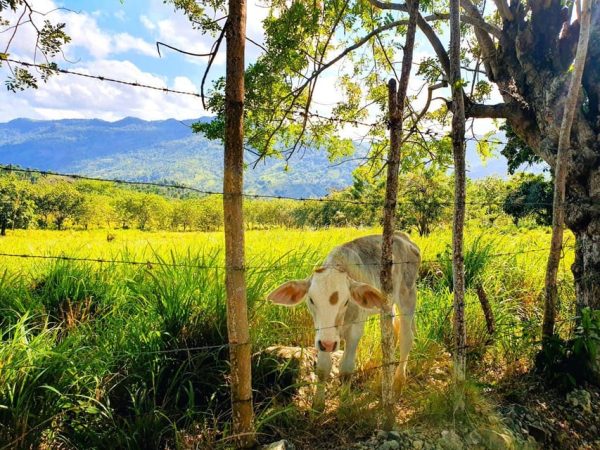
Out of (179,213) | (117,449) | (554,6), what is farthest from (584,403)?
(179,213)

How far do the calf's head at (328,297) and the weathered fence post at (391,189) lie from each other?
0.19m

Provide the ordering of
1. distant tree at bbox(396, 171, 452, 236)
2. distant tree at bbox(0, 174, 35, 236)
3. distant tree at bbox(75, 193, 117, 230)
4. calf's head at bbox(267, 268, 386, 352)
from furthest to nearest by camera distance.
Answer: distant tree at bbox(75, 193, 117, 230), distant tree at bbox(0, 174, 35, 236), distant tree at bbox(396, 171, 452, 236), calf's head at bbox(267, 268, 386, 352)

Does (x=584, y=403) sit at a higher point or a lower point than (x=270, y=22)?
lower

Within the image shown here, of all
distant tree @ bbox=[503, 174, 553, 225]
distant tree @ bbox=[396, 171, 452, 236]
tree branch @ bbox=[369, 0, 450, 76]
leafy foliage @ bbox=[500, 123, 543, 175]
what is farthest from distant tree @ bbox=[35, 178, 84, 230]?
tree branch @ bbox=[369, 0, 450, 76]

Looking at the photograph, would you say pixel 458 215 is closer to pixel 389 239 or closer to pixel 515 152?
pixel 389 239

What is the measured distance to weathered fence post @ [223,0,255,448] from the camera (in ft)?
8.46

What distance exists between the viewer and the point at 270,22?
18.7 feet

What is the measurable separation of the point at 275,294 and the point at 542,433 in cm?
245

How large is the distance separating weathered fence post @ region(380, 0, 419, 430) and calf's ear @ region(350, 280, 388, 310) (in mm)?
152

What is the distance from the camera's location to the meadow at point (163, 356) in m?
3.02

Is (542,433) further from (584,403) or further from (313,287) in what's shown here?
(313,287)

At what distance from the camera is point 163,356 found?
3.53 meters

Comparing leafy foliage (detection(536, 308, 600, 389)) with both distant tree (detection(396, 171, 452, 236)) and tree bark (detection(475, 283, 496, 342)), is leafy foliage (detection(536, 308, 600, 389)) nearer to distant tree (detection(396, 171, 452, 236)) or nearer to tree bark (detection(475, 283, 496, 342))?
tree bark (detection(475, 283, 496, 342))

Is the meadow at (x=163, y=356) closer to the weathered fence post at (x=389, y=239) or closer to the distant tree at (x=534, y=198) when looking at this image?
the weathered fence post at (x=389, y=239)
